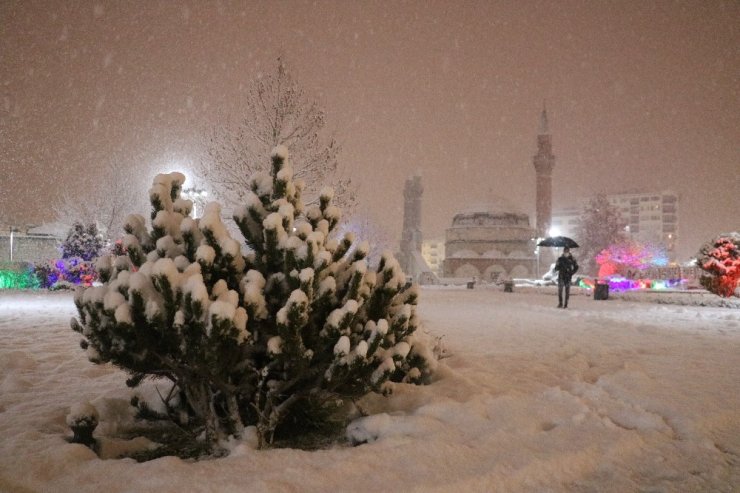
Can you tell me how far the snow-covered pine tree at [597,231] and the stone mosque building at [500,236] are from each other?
4.89m

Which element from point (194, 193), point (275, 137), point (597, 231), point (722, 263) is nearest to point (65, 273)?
point (194, 193)

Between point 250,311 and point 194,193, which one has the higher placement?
point 194,193

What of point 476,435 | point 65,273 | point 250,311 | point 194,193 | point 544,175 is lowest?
point 476,435

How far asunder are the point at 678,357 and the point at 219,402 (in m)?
6.22

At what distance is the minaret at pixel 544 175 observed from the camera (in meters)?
63.3

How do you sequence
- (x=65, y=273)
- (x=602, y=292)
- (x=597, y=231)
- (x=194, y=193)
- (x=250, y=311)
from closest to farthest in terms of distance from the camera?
(x=250, y=311)
(x=602, y=292)
(x=194, y=193)
(x=65, y=273)
(x=597, y=231)

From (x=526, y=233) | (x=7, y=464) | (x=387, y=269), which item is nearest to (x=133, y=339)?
(x=7, y=464)

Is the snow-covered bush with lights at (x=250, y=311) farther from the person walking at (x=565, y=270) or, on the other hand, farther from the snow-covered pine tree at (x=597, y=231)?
the snow-covered pine tree at (x=597, y=231)

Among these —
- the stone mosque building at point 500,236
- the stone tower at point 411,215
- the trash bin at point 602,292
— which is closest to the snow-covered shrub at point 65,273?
the trash bin at point 602,292

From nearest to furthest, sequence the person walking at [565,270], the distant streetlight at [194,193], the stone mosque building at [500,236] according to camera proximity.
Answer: the person walking at [565,270]
the distant streetlight at [194,193]
the stone mosque building at [500,236]

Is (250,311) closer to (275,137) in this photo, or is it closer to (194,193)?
(275,137)

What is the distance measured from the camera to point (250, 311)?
3158 mm

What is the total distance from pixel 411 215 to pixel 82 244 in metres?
59.7

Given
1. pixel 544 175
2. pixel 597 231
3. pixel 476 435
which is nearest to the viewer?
pixel 476 435
